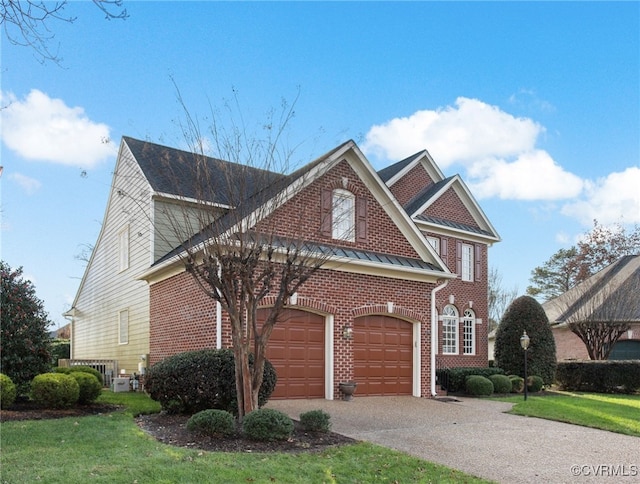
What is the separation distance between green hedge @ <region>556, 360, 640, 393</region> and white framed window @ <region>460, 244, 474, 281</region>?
5.24 m

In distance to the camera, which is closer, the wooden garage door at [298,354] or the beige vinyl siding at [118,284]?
the wooden garage door at [298,354]

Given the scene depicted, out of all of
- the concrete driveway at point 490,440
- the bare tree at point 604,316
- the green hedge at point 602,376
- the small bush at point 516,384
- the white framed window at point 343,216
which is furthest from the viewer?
the bare tree at point 604,316

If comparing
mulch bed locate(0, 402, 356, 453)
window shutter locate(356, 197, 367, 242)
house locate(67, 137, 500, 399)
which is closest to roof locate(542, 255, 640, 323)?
house locate(67, 137, 500, 399)

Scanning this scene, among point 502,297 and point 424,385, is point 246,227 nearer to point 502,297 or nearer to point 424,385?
point 424,385

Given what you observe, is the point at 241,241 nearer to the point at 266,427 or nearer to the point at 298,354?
the point at 266,427

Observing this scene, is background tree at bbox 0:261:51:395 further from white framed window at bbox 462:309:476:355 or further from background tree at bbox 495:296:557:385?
white framed window at bbox 462:309:476:355

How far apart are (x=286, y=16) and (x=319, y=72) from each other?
1.31 metres

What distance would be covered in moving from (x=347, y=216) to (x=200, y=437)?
8193 mm

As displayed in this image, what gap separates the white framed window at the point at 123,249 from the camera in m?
20.0

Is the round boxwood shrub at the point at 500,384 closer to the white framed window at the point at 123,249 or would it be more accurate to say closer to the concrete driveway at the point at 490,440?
the concrete driveway at the point at 490,440

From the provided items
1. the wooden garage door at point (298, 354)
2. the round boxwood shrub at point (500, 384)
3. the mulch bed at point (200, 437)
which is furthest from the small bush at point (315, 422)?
the round boxwood shrub at point (500, 384)

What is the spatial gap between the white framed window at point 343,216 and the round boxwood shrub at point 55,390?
281 inches

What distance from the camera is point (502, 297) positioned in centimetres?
4578

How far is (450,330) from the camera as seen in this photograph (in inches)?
953
